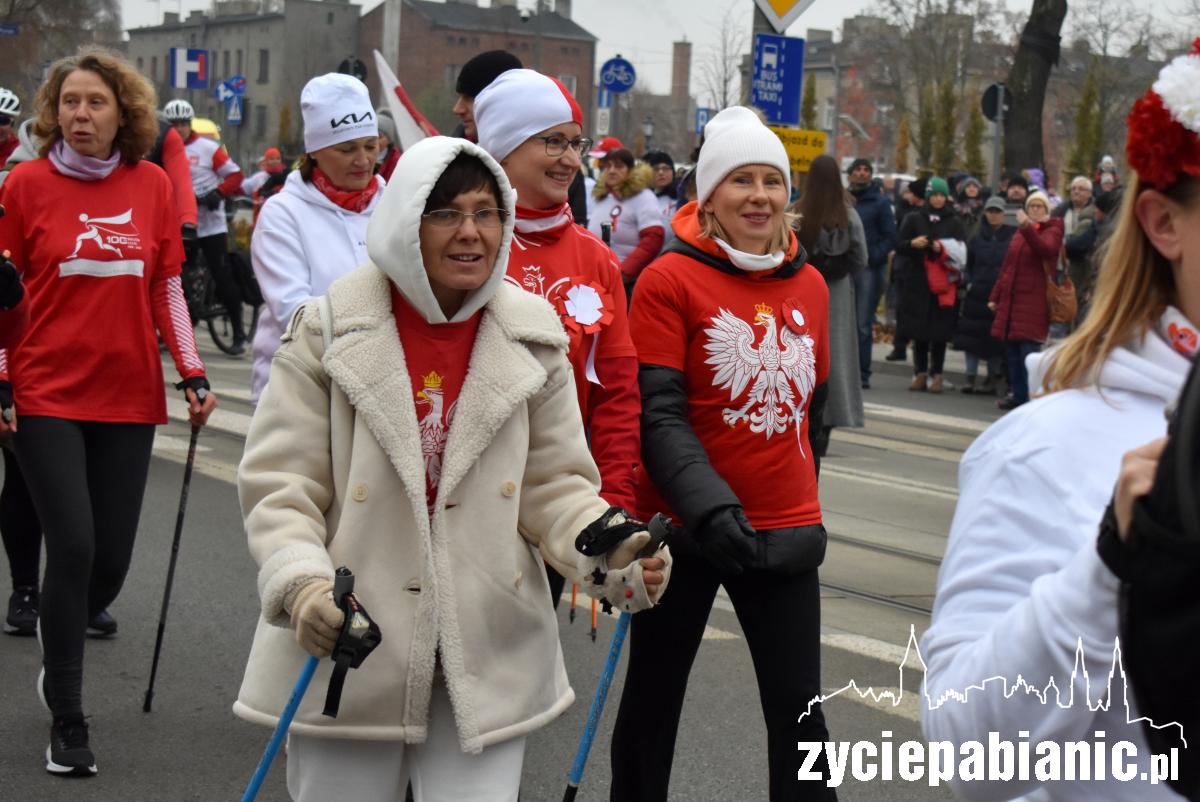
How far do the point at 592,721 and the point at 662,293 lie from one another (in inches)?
42.0

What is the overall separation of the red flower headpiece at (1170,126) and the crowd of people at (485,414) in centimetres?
1

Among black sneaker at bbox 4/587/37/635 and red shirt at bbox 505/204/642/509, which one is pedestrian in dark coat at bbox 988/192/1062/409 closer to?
black sneaker at bbox 4/587/37/635

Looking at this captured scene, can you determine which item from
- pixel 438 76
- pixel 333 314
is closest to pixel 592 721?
pixel 333 314

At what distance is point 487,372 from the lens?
3.38 meters

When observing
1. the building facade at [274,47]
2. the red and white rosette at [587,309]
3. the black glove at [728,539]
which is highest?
the building facade at [274,47]

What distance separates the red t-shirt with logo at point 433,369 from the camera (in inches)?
132

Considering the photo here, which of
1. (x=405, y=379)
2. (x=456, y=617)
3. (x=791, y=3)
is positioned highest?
(x=791, y=3)

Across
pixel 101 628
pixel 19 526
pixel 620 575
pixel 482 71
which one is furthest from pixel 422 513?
pixel 101 628

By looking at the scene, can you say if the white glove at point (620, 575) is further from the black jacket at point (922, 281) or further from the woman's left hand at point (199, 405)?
the black jacket at point (922, 281)

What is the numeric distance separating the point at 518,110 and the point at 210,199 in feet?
41.1

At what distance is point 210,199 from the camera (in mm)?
16375

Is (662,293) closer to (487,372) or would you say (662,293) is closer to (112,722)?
(487,372)

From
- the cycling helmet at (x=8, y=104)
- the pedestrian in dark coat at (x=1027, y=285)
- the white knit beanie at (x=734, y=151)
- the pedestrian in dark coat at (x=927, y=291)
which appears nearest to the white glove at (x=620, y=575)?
the white knit beanie at (x=734, y=151)

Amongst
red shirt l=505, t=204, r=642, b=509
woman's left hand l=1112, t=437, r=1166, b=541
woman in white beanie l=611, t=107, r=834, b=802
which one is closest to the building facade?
red shirt l=505, t=204, r=642, b=509
